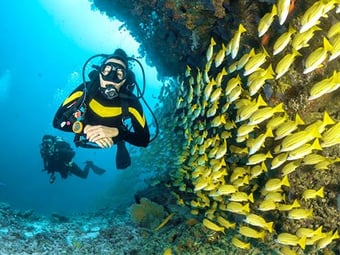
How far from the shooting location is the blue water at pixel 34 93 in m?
53.8

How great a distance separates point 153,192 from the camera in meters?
9.21

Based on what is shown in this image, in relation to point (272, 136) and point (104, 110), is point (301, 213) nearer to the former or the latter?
point (272, 136)

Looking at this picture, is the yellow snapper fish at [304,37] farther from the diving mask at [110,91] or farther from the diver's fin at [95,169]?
the diver's fin at [95,169]

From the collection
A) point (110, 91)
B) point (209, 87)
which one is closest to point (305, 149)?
point (209, 87)

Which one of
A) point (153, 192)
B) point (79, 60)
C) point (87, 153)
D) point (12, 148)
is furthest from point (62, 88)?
point (153, 192)

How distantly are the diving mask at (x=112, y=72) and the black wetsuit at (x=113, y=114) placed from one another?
0.93ft

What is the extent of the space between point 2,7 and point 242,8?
90793 millimetres

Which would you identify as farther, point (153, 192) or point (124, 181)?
point (124, 181)

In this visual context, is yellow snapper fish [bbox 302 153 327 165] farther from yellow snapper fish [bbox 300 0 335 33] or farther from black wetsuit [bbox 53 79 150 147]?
black wetsuit [bbox 53 79 150 147]

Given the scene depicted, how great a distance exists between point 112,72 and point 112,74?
0.11 ft

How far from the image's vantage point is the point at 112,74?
577 centimetres

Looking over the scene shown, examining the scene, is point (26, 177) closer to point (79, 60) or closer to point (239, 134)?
point (79, 60)

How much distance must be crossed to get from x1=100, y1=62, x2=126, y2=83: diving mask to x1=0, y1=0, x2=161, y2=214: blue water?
44.4 meters

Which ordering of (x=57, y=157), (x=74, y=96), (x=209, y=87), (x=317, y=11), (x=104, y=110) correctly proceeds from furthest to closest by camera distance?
(x=57, y=157) → (x=104, y=110) → (x=74, y=96) → (x=209, y=87) → (x=317, y=11)
